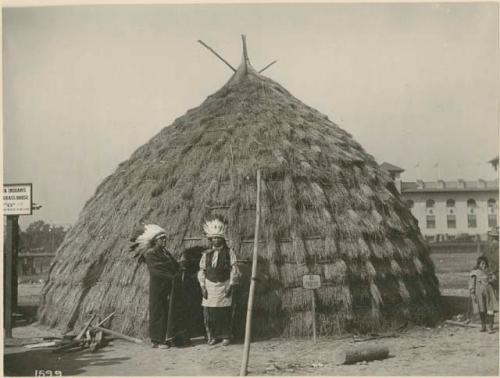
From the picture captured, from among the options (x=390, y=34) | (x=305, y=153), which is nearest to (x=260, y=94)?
(x=305, y=153)

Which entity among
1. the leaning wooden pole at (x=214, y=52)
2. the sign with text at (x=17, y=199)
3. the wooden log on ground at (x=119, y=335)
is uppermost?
the leaning wooden pole at (x=214, y=52)

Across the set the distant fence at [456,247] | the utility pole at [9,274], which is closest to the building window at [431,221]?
the distant fence at [456,247]

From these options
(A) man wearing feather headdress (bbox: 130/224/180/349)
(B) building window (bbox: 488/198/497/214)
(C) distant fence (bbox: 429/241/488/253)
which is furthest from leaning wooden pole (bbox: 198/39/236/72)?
(C) distant fence (bbox: 429/241/488/253)

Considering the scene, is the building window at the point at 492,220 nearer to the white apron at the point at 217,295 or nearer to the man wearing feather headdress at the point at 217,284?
the man wearing feather headdress at the point at 217,284

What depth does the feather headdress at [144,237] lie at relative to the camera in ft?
26.6

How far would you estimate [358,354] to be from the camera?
6.93 metres

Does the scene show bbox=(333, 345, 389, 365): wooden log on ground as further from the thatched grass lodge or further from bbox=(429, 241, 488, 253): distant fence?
bbox=(429, 241, 488, 253): distant fence

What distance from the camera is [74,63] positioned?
30.3ft

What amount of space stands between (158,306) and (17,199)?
2478 millimetres

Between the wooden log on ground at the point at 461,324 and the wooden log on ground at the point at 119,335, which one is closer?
the wooden log on ground at the point at 119,335

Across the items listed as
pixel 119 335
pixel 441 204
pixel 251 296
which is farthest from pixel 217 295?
pixel 441 204

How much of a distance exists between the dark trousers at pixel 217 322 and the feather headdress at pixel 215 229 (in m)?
0.99

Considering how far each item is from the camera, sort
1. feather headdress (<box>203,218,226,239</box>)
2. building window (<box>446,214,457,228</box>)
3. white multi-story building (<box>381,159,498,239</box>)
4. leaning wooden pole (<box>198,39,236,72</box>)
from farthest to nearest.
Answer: building window (<box>446,214,457,228</box>)
white multi-story building (<box>381,159,498,239</box>)
leaning wooden pole (<box>198,39,236,72</box>)
feather headdress (<box>203,218,226,239</box>)

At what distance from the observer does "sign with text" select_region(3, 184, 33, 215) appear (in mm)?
7969
